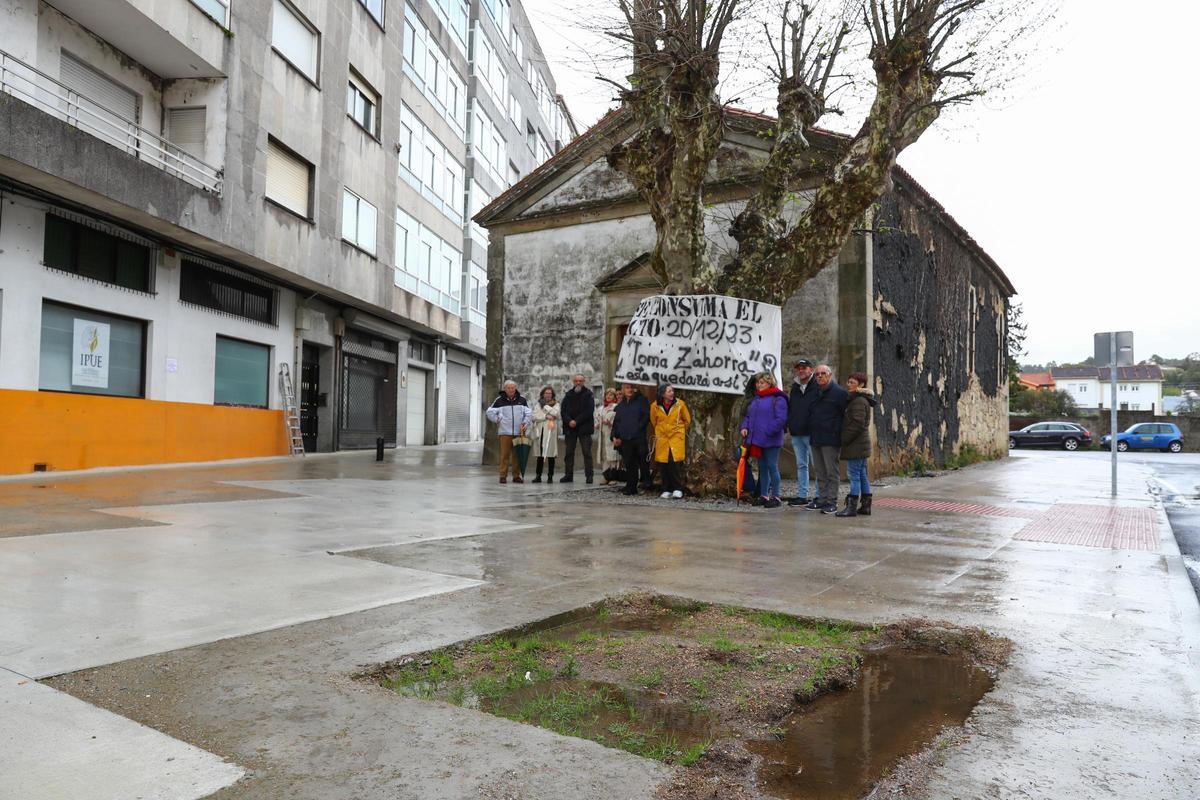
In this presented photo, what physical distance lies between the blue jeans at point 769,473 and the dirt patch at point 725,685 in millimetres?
5908

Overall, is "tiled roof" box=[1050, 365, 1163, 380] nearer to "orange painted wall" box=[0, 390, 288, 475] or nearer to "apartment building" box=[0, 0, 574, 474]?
"apartment building" box=[0, 0, 574, 474]

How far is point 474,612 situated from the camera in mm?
4145

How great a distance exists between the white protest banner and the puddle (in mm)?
6823

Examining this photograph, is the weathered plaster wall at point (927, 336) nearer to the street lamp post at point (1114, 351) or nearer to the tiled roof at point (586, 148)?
the tiled roof at point (586, 148)

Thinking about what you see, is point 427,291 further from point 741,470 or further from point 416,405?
point 741,470

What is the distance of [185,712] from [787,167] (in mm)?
9567

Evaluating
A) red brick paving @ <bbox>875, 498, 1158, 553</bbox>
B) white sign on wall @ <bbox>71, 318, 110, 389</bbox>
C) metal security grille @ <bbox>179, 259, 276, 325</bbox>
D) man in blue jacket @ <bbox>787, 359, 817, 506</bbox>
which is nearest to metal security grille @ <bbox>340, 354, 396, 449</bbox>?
metal security grille @ <bbox>179, 259, 276, 325</bbox>

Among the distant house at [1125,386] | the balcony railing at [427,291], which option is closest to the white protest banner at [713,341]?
the balcony railing at [427,291]

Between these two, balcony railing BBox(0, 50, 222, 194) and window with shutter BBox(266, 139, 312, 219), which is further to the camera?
window with shutter BBox(266, 139, 312, 219)

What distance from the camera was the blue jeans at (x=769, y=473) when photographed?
10055 mm

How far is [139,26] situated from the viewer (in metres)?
13.6

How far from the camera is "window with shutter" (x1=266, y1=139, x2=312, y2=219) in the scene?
1745cm

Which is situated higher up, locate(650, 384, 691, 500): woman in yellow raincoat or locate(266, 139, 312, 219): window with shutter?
locate(266, 139, 312, 219): window with shutter

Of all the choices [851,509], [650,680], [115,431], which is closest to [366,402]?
[115,431]
